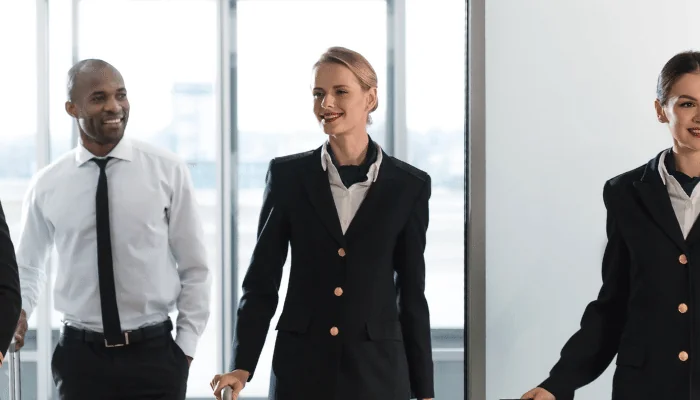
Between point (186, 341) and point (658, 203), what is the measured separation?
5.54 feet

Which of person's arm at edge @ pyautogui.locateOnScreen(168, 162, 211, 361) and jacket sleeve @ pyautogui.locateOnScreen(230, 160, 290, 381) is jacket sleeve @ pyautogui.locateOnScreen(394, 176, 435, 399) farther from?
person's arm at edge @ pyautogui.locateOnScreen(168, 162, 211, 361)

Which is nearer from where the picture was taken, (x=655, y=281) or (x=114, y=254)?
(x=655, y=281)

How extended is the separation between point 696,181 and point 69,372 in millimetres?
2009

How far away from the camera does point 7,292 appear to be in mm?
1558

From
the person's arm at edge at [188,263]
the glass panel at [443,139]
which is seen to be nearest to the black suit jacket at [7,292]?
the person's arm at edge at [188,263]

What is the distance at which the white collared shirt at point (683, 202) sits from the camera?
6.91 feet

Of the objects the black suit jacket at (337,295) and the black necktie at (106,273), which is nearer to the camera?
the black suit jacket at (337,295)

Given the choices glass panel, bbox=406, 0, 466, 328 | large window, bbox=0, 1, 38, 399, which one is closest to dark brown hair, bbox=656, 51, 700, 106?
glass panel, bbox=406, 0, 466, 328

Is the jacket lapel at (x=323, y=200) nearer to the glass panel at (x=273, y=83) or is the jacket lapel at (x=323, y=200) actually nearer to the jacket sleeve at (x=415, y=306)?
the jacket sleeve at (x=415, y=306)

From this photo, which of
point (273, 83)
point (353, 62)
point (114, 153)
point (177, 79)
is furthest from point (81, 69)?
point (353, 62)

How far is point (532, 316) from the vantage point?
3.37 metres

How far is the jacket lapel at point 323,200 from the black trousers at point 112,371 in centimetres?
96

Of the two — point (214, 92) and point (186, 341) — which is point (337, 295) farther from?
point (214, 92)

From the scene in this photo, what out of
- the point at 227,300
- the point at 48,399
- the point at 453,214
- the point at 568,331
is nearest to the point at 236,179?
the point at 227,300
